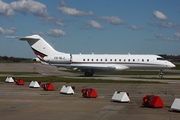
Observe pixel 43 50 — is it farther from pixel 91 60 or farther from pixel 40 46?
pixel 91 60

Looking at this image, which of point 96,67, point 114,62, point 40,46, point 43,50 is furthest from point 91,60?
point 40,46

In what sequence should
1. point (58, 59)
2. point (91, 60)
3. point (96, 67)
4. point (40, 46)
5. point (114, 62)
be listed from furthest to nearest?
point (40, 46) < point (91, 60) < point (114, 62) < point (58, 59) < point (96, 67)

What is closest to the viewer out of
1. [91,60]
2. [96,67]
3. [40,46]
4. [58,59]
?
[96,67]

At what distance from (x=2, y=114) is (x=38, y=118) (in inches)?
70.6

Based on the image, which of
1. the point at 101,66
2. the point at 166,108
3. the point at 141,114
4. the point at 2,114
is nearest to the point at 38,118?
the point at 2,114

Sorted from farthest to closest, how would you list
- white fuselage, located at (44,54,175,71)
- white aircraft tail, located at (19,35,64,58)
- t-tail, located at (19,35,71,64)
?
white aircraft tail, located at (19,35,64,58) < t-tail, located at (19,35,71,64) < white fuselage, located at (44,54,175,71)

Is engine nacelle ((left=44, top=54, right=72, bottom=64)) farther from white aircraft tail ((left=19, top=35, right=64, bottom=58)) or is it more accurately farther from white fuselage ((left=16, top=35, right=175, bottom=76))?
white aircraft tail ((left=19, top=35, right=64, bottom=58))

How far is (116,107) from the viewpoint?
14.8m

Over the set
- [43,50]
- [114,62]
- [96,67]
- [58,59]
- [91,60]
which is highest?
[43,50]

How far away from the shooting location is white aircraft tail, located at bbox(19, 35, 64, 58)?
151 feet

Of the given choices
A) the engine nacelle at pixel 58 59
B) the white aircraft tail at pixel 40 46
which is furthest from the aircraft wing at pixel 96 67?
the white aircraft tail at pixel 40 46

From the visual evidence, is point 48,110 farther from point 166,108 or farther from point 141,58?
point 141,58

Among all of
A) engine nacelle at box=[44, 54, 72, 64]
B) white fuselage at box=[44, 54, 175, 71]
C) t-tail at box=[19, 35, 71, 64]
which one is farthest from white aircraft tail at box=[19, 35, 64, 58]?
white fuselage at box=[44, 54, 175, 71]

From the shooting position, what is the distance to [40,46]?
1823 inches
